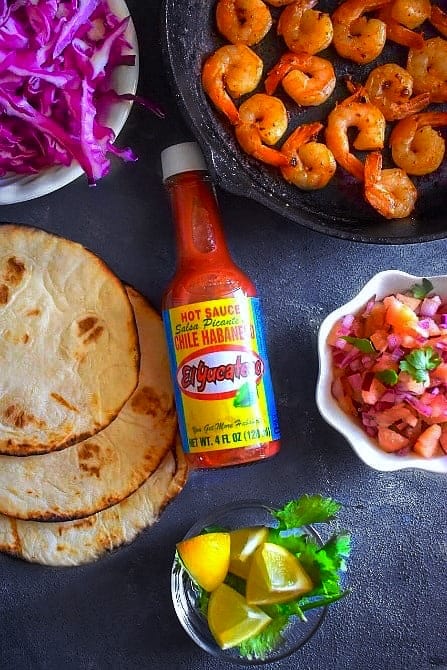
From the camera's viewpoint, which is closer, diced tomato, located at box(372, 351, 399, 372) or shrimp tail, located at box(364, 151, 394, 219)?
diced tomato, located at box(372, 351, 399, 372)

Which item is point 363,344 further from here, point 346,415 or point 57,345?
point 57,345

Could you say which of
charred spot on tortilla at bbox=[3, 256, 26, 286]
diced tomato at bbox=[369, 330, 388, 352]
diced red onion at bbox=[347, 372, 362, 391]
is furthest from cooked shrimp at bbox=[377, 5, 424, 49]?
charred spot on tortilla at bbox=[3, 256, 26, 286]

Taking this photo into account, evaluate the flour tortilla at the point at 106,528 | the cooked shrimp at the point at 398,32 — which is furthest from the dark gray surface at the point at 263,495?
the cooked shrimp at the point at 398,32

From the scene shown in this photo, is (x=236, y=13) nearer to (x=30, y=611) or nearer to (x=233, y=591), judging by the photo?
(x=233, y=591)

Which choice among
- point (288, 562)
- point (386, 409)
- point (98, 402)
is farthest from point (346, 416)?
point (98, 402)

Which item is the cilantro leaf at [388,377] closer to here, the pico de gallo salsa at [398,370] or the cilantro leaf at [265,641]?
the pico de gallo salsa at [398,370]

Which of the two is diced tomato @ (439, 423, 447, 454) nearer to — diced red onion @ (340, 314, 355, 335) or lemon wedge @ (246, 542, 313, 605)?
diced red onion @ (340, 314, 355, 335)
